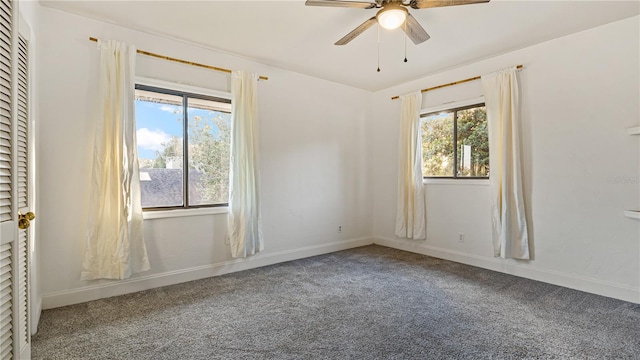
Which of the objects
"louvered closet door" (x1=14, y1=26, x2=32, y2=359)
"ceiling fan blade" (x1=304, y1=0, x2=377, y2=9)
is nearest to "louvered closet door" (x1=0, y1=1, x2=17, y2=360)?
"louvered closet door" (x1=14, y1=26, x2=32, y2=359)

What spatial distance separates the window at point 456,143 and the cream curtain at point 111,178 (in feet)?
13.0

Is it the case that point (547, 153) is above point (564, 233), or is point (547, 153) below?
above

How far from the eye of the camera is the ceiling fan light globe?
7.75 feet

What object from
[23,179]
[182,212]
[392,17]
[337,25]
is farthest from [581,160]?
[23,179]

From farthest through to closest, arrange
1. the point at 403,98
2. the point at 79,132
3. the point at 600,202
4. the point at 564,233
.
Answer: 1. the point at 403,98
2. the point at 564,233
3. the point at 600,202
4. the point at 79,132

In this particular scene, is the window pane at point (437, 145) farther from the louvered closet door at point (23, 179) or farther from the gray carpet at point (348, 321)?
the louvered closet door at point (23, 179)

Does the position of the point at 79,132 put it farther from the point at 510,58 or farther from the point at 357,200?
→ the point at 510,58

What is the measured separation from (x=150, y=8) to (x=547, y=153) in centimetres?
442

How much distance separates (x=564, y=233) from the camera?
11.3 feet

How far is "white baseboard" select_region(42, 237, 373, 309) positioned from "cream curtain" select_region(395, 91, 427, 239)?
1.18 metres

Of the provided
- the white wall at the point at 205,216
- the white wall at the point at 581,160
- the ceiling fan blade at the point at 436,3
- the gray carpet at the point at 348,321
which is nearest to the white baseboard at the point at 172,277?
the white wall at the point at 205,216

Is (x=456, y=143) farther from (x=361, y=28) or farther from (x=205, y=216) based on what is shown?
(x=205, y=216)

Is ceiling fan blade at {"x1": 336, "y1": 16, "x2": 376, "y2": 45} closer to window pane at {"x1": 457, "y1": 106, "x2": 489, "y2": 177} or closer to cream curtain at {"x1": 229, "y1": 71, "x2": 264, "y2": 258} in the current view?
cream curtain at {"x1": 229, "y1": 71, "x2": 264, "y2": 258}

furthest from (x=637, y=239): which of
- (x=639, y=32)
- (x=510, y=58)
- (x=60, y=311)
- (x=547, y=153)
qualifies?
(x=60, y=311)
